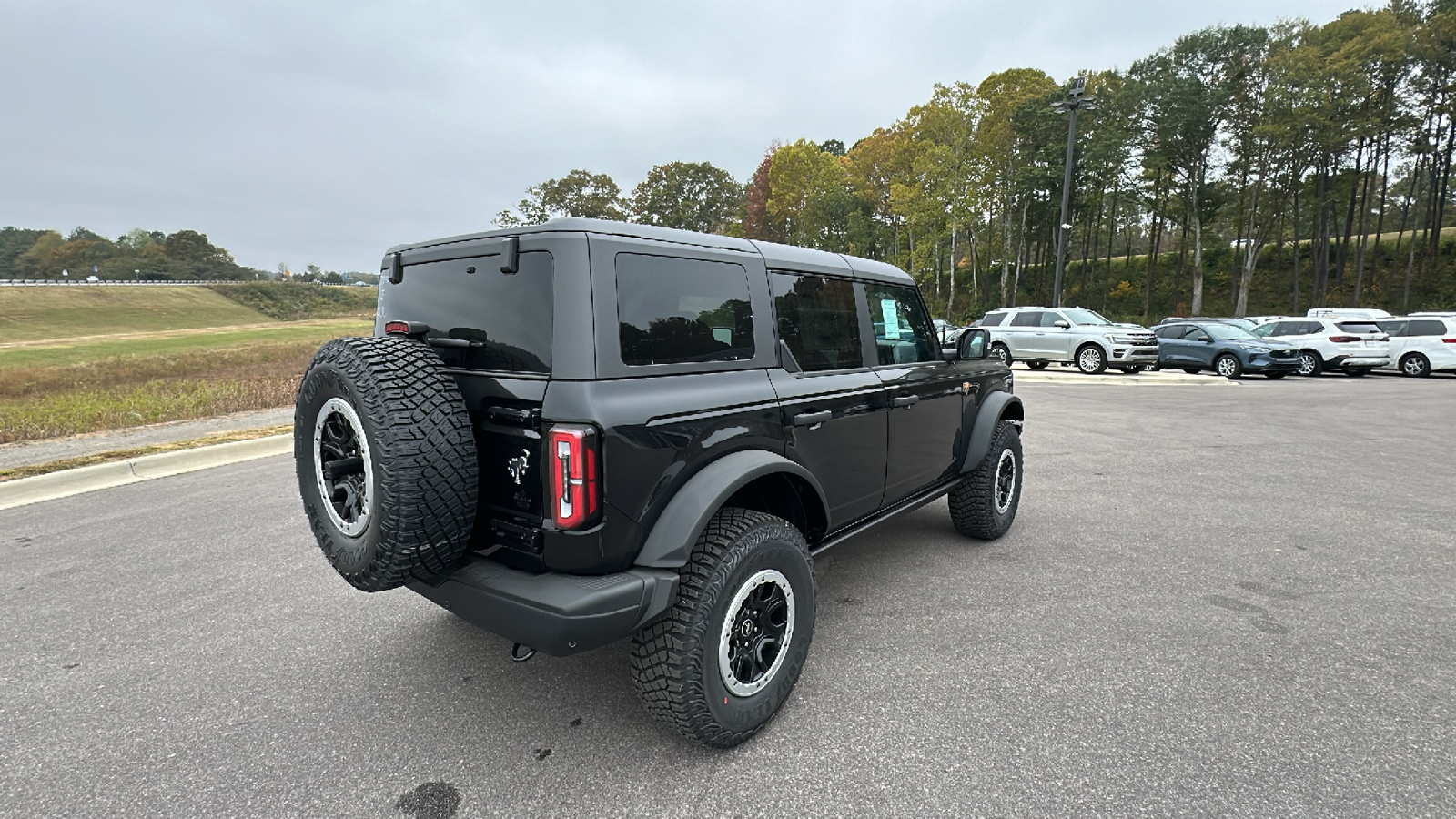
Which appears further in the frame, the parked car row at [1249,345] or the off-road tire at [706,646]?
the parked car row at [1249,345]

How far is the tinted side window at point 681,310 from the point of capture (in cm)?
227

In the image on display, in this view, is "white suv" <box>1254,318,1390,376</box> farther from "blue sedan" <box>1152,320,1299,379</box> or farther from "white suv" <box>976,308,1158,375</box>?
"white suv" <box>976,308,1158,375</box>

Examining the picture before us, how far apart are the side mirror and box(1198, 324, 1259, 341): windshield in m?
16.6

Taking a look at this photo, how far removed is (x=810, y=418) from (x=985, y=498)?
7.02ft

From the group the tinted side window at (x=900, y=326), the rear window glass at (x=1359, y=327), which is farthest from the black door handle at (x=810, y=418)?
the rear window glass at (x=1359, y=327)

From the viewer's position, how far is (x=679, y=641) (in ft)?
7.04

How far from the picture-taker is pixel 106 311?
190 feet

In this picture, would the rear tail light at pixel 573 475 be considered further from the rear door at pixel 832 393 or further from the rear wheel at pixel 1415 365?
the rear wheel at pixel 1415 365

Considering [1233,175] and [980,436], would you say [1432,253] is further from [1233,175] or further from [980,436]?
[980,436]

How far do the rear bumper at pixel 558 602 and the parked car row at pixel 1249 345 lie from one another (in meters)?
15.0

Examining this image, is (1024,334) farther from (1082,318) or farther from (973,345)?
(973,345)

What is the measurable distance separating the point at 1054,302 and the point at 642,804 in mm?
26025

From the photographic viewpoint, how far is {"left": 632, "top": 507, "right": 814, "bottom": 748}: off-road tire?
2152 mm

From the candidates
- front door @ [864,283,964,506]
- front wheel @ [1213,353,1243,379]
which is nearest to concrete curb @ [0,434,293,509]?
front door @ [864,283,964,506]
